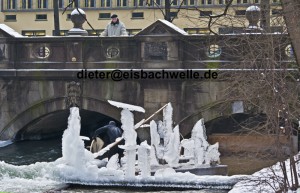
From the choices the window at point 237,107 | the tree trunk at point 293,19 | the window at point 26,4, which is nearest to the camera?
the tree trunk at point 293,19

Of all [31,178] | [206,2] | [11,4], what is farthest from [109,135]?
[11,4]

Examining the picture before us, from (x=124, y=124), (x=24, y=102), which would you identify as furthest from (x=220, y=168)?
(x=24, y=102)

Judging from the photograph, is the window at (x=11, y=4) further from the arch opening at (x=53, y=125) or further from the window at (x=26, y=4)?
the arch opening at (x=53, y=125)

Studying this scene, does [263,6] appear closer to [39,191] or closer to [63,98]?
[39,191]

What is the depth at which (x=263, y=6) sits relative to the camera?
1118cm

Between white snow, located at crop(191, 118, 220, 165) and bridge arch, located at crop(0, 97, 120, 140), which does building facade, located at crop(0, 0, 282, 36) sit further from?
white snow, located at crop(191, 118, 220, 165)

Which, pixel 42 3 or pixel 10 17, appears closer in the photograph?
pixel 42 3

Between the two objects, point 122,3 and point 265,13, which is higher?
point 122,3

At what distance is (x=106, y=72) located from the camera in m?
20.8

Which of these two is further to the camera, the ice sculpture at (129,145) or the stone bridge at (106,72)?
the stone bridge at (106,72)

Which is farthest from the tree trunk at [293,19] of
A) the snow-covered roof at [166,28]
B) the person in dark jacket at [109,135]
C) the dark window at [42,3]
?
the dark window at [42,3]

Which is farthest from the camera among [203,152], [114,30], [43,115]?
[43,115]

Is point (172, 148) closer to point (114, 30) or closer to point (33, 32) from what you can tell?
point (114, 30)

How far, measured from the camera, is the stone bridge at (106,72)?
2008 cm
